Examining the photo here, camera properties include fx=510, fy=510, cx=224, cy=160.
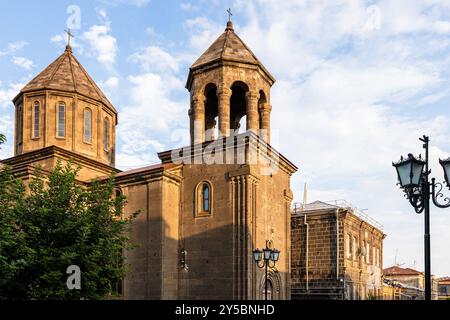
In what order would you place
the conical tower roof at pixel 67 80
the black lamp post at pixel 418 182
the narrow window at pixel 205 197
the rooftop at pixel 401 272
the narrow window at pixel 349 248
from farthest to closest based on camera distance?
the rooftop at pixel 401 272
the narrow window at pixel 349 248
the conical tower roof at pixel 67 80
the narrow window at pixel 205 197
the black lamp post at pixel 418 182

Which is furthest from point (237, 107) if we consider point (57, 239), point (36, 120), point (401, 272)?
point (401, 272)

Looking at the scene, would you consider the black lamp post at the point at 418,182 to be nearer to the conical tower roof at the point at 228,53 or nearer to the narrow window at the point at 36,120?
the conical tower roof at the point at 228,53

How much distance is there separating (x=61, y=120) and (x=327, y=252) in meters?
14.5

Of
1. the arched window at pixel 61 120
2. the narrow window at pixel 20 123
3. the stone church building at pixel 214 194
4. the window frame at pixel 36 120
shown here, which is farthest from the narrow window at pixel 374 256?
the narrow window at pixel 20 123

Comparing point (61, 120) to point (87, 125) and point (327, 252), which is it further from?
point (327, 252)

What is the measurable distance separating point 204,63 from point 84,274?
34.5ft

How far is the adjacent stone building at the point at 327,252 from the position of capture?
2577 centimetres

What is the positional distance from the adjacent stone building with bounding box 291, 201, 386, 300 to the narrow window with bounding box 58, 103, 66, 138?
41.6 ft

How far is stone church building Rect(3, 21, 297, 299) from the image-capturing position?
17.8m

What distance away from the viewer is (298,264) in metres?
27.0

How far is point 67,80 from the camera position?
2395cm

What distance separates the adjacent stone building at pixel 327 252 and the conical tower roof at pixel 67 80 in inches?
464
